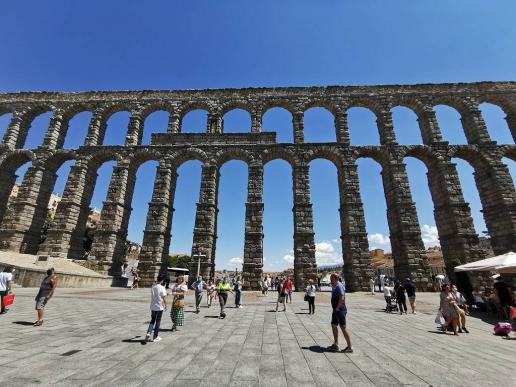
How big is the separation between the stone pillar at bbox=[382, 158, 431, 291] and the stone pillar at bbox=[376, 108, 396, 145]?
91.0 inches

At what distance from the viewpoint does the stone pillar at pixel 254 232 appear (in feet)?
67.3

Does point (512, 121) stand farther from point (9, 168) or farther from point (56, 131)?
point (9, 168)

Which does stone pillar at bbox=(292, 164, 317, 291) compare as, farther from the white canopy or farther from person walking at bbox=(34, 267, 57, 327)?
person walking at bbox=(34, 267, 57, 327)

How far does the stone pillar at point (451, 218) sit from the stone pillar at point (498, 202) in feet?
8.33

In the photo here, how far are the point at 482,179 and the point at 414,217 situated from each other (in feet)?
26.1

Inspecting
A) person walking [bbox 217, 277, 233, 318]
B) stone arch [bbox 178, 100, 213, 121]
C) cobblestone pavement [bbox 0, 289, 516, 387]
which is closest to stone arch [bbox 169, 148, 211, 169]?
stone arch [bbox 178, 100, 213, 121]

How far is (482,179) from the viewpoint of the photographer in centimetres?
2294

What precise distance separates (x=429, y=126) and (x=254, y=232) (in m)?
19.2

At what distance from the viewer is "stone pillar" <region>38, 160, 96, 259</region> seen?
21.7 meters

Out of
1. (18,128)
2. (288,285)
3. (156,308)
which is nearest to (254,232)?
(288,285)

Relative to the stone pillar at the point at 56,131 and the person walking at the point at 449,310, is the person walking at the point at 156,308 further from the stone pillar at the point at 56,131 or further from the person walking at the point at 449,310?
the stone pillar at the point at 56,131

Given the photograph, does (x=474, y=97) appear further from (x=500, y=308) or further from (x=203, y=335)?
(x=203, y=335)

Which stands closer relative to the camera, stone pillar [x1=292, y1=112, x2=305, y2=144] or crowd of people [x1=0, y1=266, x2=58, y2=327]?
crowd of people [x1=0, y1=266, x2=58, y2=327]

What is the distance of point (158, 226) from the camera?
22.2 m
